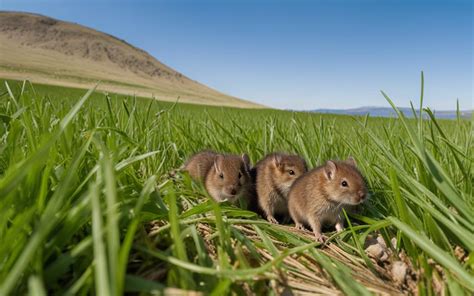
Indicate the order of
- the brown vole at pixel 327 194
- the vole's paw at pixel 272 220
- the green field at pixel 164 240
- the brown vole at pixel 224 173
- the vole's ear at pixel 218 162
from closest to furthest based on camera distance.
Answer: the green field at pixel 164 240 < the brown vole at pixel 327 194 < the vole's paw at pixel 272 220 < the brown vole at pixel 224 173 < the vole's ear at pixel 218 162

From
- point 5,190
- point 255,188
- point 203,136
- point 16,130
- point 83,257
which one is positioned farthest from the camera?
point 203,136

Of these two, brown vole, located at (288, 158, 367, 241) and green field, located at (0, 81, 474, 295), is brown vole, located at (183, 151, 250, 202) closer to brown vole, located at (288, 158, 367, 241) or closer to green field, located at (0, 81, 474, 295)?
brown vole, located at (288, 158, 367, 241)

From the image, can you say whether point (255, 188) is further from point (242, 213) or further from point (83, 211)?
point (83, 211)

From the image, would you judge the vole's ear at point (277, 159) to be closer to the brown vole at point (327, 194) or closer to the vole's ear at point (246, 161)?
the vole's ear at point (246, 161)

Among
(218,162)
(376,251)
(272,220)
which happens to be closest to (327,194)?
(272,220)

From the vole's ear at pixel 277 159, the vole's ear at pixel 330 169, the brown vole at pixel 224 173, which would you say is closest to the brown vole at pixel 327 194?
the vole's ear at pixel 330 169

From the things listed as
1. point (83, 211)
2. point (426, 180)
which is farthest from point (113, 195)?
point (426, 180)
